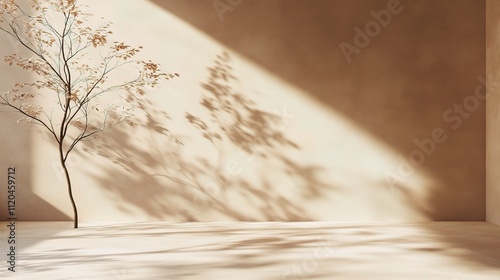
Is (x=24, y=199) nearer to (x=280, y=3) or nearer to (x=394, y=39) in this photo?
(x=280, y=3)

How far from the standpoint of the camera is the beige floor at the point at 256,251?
10.0ft

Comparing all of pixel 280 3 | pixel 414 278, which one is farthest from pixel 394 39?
pixel 414 278

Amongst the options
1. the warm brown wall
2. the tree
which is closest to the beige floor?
the warm brown wall

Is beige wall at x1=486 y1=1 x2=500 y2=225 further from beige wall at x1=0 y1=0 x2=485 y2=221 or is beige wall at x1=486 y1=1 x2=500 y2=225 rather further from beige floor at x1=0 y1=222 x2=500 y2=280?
beige floor at x1=0 y1=222 x2=500 y2=280

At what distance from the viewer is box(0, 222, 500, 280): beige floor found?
306 cm

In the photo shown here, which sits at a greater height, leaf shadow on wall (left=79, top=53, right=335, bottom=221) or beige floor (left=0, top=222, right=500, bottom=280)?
leaf shadow on wall (left=79, top=53, right=335, bottom=221)

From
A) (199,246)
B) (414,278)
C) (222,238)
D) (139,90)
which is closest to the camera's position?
(414,278)

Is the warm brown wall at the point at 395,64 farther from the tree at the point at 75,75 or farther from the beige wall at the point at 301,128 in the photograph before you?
the tree at the point at 75,75

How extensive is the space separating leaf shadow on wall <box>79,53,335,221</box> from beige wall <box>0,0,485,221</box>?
1 centimetres

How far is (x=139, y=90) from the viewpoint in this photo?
17.9 ft

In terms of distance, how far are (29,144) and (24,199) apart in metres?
0.58

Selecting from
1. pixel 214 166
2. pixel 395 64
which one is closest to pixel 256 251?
pixel 214 166

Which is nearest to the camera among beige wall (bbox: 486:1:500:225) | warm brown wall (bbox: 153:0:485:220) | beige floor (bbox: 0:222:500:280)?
beige floor (bbox: 0:222:500:280)

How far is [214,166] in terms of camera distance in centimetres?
563
